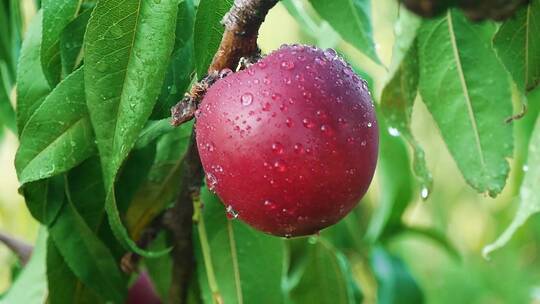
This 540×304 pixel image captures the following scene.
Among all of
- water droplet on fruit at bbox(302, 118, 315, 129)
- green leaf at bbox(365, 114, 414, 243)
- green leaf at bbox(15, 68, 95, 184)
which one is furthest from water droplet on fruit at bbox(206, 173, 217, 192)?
green leaf at bbox(365, 114, 414, 243)

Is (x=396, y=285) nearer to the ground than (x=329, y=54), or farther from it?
nearer to the ground

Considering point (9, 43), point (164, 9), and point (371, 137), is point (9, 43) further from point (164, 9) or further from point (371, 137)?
point (371, 137)

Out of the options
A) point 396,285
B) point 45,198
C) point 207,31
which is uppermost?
point 207,31

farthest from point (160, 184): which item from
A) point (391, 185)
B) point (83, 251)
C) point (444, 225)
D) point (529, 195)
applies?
point (444, 225)

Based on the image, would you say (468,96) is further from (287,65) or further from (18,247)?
(18,247)


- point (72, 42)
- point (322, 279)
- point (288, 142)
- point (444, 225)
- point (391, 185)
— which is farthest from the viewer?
point (444, 225)

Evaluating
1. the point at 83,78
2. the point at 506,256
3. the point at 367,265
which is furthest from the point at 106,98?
the point at 506,256

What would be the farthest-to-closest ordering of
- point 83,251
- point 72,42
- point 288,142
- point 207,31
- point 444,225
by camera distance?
point 444,225, point 83,251, point 72,42, point 207,31, point 288,142
